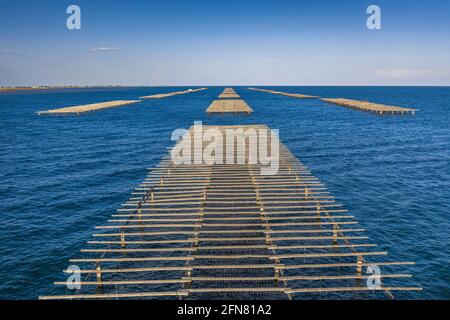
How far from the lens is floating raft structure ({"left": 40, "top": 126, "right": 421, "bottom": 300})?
709 inches

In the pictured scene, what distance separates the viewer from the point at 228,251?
69.5 feet

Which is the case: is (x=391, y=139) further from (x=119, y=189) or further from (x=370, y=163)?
(x=119, y=189)

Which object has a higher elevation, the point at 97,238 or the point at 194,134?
the point at 194,134

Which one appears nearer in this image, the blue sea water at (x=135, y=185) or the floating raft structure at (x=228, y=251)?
the floating raft structure at (x=228, y=251)


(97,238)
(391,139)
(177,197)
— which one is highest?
(391,139)

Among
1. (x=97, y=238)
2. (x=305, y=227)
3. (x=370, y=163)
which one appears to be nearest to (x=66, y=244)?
(x=97, y=238)

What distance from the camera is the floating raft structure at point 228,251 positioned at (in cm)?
1800

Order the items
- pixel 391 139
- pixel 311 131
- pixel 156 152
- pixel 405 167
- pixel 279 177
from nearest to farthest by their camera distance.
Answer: pixel 279 177, pixel 405 167, pixel 156 152, pixel 391 139, pixel 311 131

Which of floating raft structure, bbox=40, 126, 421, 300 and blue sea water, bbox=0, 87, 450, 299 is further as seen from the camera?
blue sea water, bbox=0, 87, 450, 299

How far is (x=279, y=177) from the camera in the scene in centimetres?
3462

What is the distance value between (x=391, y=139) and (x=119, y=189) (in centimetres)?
5777

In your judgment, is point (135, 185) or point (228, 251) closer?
point (228, 251)

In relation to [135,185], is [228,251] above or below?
below
